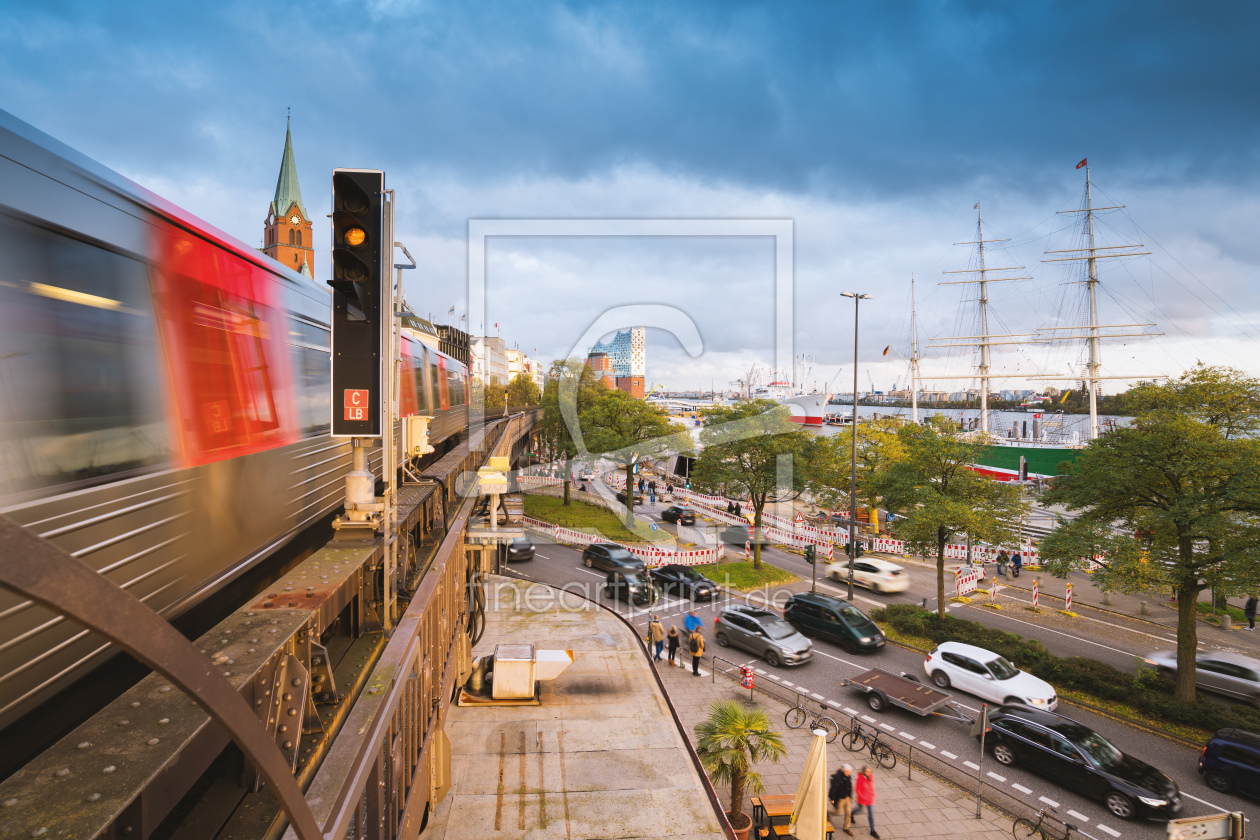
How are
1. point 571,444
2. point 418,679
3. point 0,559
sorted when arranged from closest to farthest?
point 0,559
point 418,679
point 571,444

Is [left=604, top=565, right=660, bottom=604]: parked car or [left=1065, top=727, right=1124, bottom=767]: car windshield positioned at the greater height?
[left=1065, top=727, right=1124, bottom=767]: car windshield

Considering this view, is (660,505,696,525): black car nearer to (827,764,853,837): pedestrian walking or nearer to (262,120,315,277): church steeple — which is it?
(827,764,853,837): pedestrian walking

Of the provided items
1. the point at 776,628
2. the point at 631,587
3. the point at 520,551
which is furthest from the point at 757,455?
the point at 520,551

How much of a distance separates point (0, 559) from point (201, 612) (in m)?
4.18

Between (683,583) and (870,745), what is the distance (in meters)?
10.1

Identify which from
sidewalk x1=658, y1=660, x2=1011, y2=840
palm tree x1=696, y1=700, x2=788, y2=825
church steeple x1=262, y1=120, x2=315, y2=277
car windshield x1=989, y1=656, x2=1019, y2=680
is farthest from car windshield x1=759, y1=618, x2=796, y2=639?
church steeple x1=262, y1=120, x2=315, y2=277

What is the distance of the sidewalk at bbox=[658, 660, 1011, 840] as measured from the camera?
9703 millimetres

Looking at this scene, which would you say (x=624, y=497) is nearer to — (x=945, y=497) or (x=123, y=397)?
(x=945, y=497)

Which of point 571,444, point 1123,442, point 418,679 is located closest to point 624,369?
point 571,444

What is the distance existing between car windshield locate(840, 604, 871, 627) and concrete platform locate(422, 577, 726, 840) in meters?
6.17

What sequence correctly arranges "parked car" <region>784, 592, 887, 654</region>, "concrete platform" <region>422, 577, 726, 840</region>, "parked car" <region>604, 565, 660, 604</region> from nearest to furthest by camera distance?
"concrete platform" <region>422, 577, 726, 840</region>, "parked car" <region>784, 592, 887, 654</region>, "parked car" <region>604, 565, 660, 604</region>

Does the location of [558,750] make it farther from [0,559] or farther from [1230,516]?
[1230,516]

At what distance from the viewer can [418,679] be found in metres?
5.95

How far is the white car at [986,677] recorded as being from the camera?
13508mm
